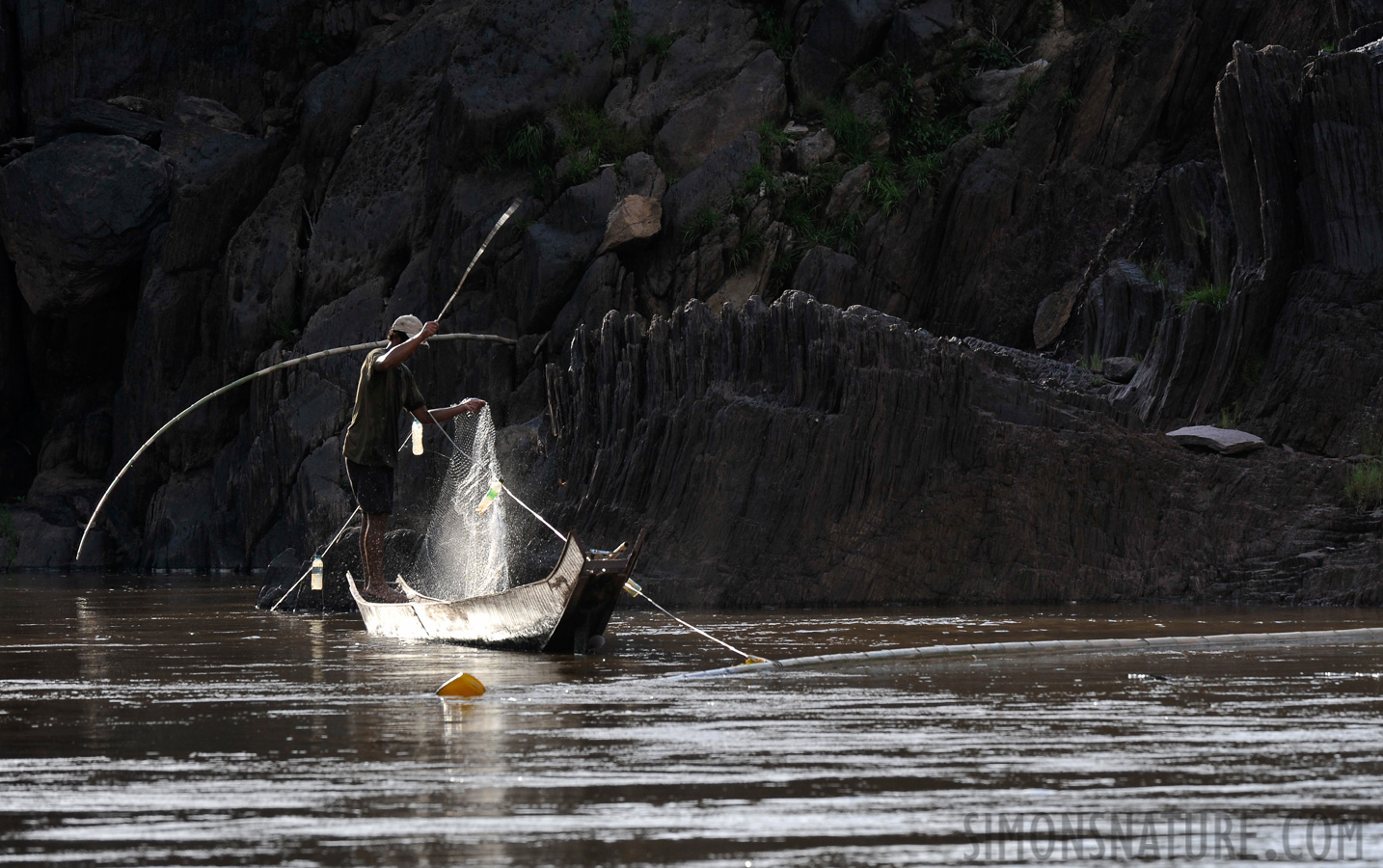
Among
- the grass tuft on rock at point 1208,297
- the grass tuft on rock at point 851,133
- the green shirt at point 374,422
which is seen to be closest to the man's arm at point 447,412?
the green shirt at point 374,422

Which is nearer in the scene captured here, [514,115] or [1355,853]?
[1355,853]

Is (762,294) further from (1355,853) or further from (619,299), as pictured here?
(1355,853)

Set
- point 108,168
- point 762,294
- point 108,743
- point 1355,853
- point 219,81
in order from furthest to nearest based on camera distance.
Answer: point 219,81, point 108,168, point 762,294, point 108,743, point 1355,853

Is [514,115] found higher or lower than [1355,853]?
higher

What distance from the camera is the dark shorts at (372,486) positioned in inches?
449

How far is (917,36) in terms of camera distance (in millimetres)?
29016

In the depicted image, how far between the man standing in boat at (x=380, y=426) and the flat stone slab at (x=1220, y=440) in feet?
23.1

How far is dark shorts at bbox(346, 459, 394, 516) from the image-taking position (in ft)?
37.4

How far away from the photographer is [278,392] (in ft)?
97.7

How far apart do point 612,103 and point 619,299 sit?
5.19 metres

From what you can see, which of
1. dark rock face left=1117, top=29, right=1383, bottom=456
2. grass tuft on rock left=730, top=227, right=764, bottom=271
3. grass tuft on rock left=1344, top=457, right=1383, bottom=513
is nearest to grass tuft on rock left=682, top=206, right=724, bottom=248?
grass tuft on rock left=730, top=227, right=764, bottom=271

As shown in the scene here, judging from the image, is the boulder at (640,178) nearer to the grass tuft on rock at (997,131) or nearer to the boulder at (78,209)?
the grass tuft on rock at (997,131)

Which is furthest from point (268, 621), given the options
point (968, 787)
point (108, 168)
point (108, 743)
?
point (108, 168)

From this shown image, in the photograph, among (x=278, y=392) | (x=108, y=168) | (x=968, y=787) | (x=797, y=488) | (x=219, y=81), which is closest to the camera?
(x=968, y=787)
